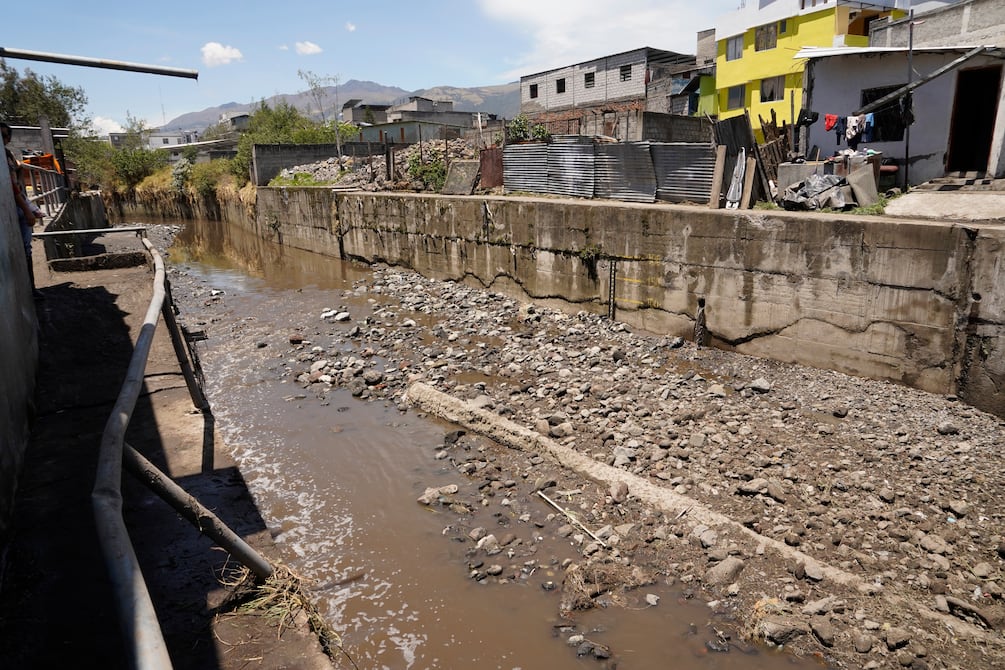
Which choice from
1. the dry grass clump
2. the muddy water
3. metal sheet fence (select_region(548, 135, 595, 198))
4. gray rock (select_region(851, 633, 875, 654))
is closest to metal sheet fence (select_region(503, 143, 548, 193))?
metal sheet fence (select_region(548, 135, 595, 198))

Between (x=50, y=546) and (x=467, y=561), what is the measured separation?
10.6 feet

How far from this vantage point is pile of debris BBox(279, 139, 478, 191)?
21.2 m

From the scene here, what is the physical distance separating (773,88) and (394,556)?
27.5 metres

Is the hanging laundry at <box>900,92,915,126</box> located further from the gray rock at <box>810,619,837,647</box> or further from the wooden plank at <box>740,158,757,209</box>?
the gray rock at <box>810,619,837,647</box>

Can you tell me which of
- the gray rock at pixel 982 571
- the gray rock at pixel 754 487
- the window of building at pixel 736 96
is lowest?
the gray rock at pixel 982 571

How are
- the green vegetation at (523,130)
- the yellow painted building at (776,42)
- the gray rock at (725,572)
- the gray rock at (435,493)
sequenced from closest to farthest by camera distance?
the gray rock at (725,572), the gray rock at (435,493), the green vegetation at (523,130), the yellow painted building at (776,42)

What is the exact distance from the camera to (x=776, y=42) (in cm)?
2559

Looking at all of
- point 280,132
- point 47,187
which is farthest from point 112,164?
point 47,187

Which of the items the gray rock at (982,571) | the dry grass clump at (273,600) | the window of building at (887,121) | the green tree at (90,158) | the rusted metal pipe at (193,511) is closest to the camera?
the rusted metal pipe at (193,511)

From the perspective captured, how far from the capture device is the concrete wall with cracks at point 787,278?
22.8 ft

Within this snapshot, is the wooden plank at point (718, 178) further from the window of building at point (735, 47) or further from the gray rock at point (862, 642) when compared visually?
the window of building at point (735, 47)

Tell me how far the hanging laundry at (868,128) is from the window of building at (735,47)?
1685 centimetres

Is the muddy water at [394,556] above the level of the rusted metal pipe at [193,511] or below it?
below

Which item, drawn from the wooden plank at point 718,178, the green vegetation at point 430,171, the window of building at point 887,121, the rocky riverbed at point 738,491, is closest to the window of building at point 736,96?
the green vegetation at point 430,171
